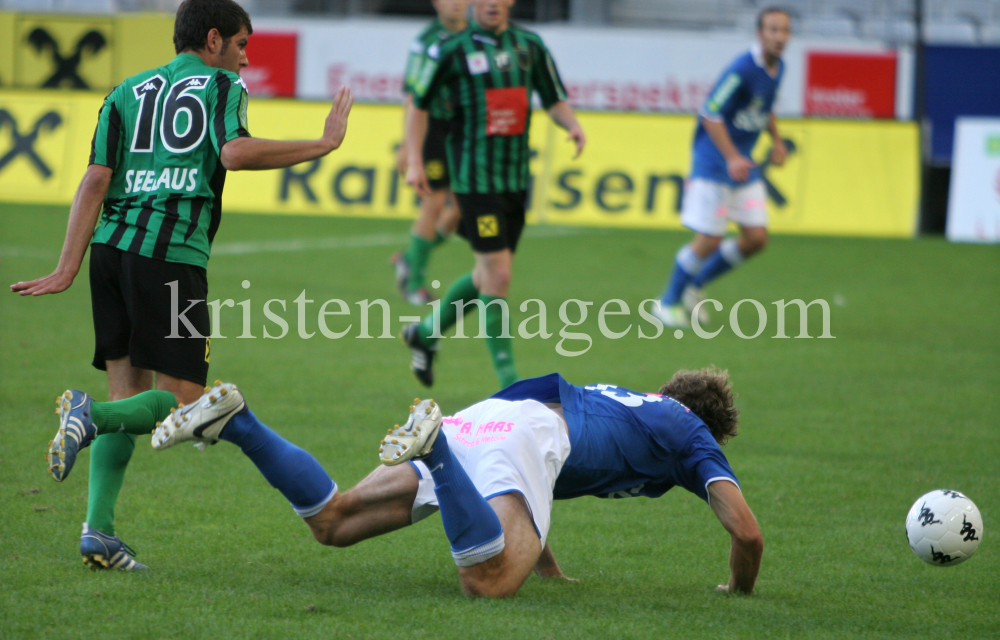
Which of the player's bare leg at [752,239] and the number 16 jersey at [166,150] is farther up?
the number 16 jersey at [166,150]

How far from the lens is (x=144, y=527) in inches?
157

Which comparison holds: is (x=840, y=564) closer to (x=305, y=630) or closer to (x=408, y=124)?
(x=305, y=630)

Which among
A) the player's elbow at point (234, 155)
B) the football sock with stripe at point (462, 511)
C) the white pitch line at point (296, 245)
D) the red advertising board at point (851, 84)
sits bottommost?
the white pitch line at point (296, 245)

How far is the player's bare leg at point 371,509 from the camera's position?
3.61 metres

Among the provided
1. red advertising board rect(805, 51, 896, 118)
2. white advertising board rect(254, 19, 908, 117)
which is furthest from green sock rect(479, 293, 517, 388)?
red advertising board rect(805, 51, 896, 118)

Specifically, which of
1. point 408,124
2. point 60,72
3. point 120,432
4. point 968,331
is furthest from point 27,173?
point 120,432

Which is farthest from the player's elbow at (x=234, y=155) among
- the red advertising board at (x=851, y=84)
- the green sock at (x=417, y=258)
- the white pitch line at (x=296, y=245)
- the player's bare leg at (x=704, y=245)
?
the red advertising board at (x=851, y=84)

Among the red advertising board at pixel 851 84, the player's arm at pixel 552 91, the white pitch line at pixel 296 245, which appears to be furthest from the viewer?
the red advertising board at pixel 851 84

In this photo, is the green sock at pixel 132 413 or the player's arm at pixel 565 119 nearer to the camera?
the green sock at pixel 132 413

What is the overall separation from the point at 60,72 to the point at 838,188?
1321 centimetres

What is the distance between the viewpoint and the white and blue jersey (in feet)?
27.9

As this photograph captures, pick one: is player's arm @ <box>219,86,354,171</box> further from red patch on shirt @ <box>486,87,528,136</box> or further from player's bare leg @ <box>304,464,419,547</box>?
red patch on shirt @ <box>486,87,528,136</box>

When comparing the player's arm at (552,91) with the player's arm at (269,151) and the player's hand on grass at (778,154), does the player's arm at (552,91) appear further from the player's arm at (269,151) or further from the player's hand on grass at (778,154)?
the player's arm at (269,151)

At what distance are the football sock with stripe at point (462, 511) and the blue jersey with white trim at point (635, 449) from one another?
38 centimetres
